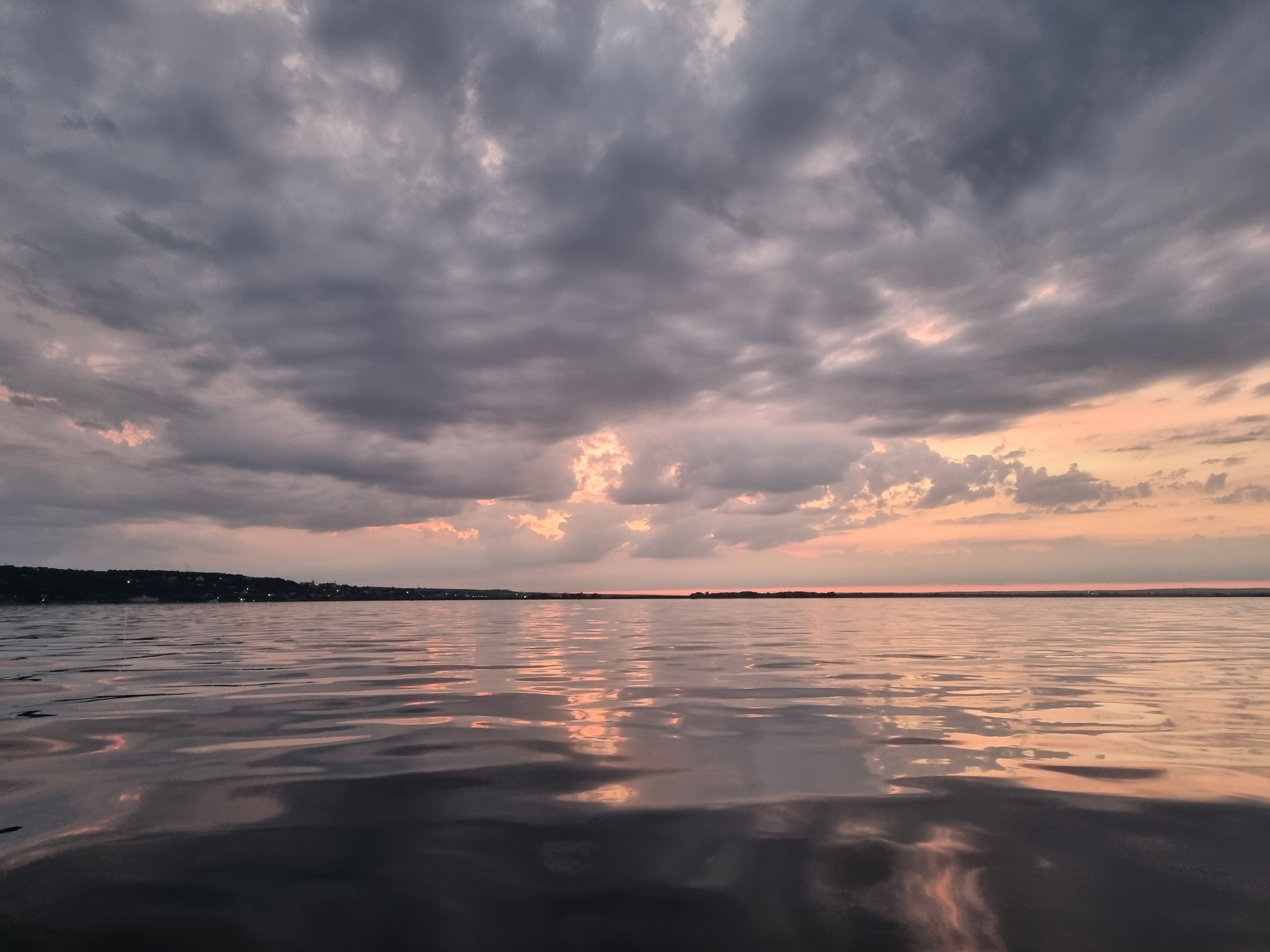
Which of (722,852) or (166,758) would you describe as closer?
(722,852)

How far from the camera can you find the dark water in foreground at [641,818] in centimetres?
537

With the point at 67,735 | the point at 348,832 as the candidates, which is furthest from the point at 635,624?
the point at 348,832

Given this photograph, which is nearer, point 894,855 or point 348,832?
point 894,855

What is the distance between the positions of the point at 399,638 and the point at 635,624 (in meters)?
27.8

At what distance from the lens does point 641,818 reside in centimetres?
783

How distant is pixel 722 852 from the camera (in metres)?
6.77

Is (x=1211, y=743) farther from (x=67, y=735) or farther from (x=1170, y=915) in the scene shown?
(x=67, y=735)

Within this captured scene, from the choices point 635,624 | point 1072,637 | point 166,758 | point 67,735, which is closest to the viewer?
point 166,758

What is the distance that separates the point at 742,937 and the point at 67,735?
13144mm

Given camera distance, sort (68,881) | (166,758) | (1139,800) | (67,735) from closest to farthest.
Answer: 1. (68,881)
2. (1139,800)
3. (166,758)
4. (67,735)

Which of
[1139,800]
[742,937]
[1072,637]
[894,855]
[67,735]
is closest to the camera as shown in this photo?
[742,937]

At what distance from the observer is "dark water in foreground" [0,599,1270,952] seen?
17.6 feet

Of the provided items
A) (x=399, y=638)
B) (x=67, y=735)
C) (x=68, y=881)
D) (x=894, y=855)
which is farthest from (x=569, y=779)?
(x=399, y=638)

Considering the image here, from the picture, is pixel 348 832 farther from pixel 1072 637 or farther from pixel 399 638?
pixel 1072 637
